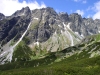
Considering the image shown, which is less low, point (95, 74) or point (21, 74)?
point (21, 74)

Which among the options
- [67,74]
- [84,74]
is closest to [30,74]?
[67,74]

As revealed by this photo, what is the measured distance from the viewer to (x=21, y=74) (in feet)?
641

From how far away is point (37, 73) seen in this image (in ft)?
644

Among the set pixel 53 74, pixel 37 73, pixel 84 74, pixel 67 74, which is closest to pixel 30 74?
pixel 37 73

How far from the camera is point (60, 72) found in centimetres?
19700

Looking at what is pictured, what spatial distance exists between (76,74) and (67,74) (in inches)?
405

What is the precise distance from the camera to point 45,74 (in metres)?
199

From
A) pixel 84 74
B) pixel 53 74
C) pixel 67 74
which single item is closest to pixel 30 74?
pixel 53 74

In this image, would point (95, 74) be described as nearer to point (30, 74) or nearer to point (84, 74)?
point (84, 74)

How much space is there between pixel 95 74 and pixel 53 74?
A: 4379cm

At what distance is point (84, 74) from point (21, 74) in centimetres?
6432

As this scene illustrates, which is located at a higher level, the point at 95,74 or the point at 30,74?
the point at 30,74

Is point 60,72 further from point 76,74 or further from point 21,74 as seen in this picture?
point 21,74

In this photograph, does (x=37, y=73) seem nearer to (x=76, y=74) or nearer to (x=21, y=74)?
(x=21, y=74)
